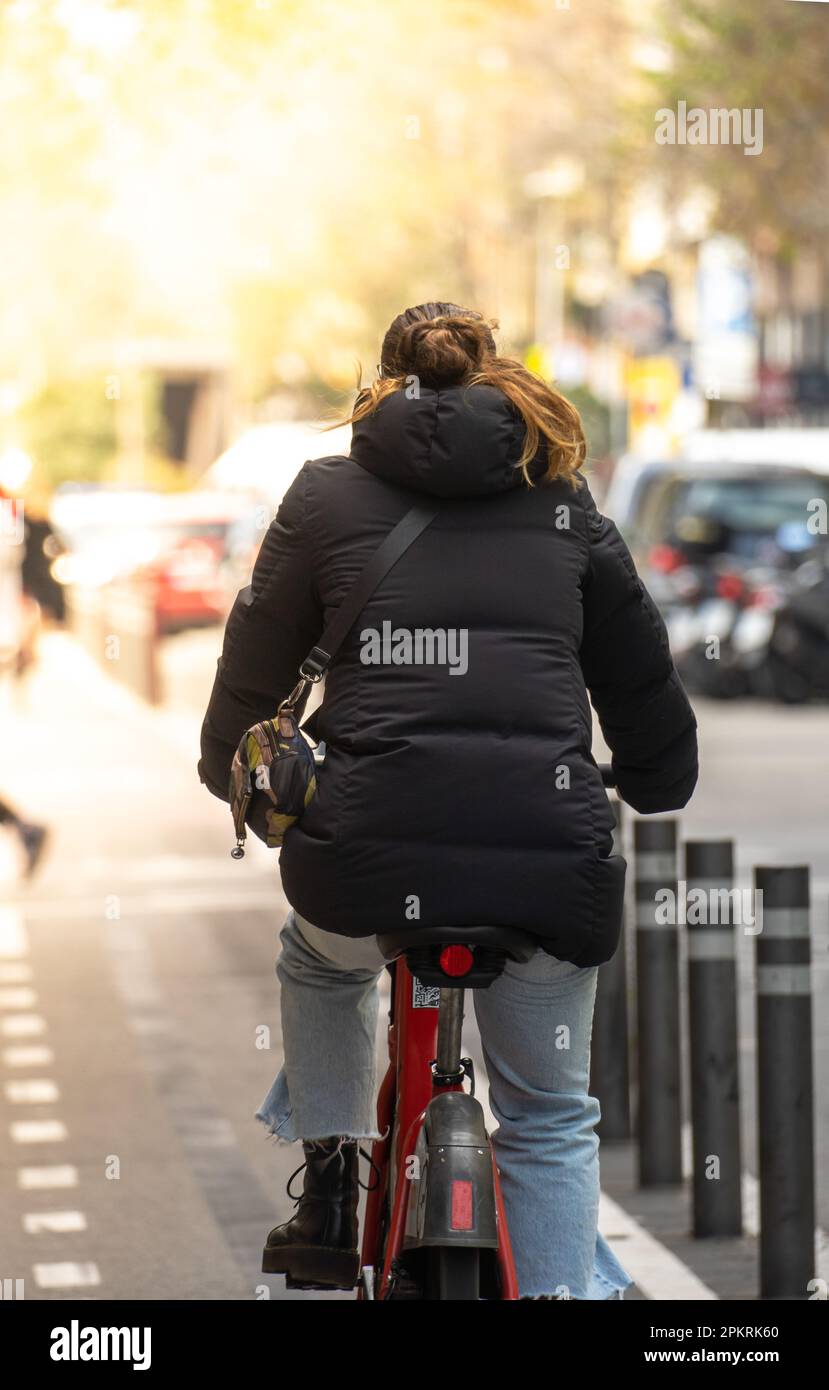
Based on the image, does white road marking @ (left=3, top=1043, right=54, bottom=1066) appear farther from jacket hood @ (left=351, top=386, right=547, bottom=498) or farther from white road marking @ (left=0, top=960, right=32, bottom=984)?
jacket hood @ (left=351, top=386, right=547, bottom=498)

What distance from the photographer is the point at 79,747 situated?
19.4 m

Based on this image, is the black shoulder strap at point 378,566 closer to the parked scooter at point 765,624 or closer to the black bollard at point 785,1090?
the black bollard at point 785,1090

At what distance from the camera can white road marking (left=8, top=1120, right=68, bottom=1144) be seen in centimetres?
710

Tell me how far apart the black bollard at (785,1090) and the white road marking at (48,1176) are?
1.98m

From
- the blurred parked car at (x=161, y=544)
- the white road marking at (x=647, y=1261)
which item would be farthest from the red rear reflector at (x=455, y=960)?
the blurred parked car at (x=161, y=544)

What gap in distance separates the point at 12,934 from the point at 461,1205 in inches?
287

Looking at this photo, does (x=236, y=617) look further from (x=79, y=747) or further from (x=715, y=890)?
(x=79, y=747)

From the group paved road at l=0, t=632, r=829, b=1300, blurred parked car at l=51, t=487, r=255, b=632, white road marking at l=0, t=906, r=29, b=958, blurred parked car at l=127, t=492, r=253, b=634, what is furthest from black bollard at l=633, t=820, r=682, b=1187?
blurred parked car at l=127, t=492, r=253, b=634

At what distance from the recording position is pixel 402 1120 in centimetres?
407

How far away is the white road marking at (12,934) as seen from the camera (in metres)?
10.4

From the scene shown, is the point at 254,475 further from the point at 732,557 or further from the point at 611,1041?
the point at 611,1041

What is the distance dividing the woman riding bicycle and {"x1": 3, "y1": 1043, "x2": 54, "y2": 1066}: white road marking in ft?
13.8

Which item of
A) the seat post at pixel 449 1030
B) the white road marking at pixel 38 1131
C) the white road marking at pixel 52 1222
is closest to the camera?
the seat post at pixel 449 1030
